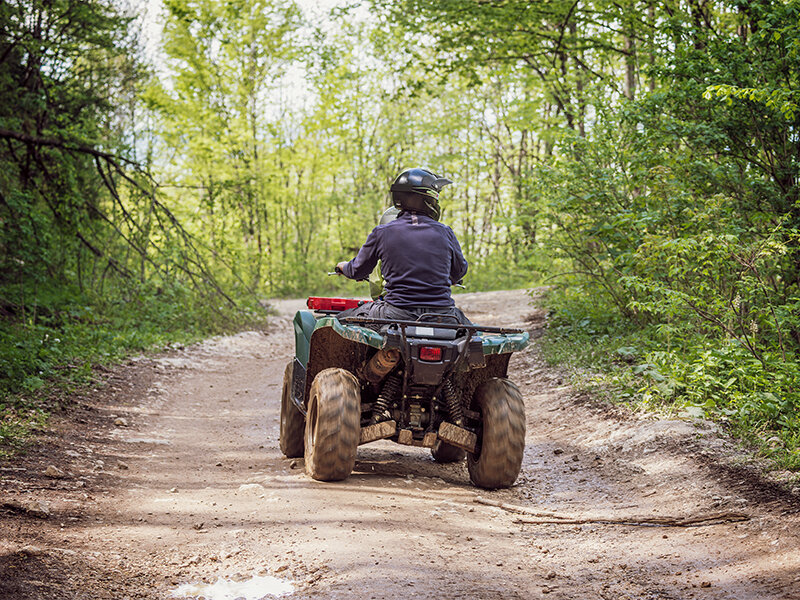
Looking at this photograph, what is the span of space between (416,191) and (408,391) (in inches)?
57.2

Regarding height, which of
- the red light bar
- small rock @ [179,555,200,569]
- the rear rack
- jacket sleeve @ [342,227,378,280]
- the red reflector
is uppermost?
jacket sleeve @ [342,227,378,280]

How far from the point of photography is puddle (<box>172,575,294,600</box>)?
133 inches

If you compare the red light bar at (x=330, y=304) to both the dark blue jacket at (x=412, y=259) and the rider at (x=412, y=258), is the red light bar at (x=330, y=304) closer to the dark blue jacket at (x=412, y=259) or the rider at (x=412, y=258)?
the rider at (x=412, y=258)

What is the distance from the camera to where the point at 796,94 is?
6.00m

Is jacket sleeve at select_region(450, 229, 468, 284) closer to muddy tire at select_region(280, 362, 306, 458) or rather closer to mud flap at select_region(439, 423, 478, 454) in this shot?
mud flap at select_region(439, 423, 478, 454)

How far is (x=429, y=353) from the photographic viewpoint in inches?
195

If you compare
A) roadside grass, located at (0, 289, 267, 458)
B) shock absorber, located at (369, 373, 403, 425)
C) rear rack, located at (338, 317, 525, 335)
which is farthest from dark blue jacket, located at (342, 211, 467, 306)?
roadside grass, located at (0, 289, 267, 458)

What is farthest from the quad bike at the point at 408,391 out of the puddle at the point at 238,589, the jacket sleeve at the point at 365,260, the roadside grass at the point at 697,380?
the roadside grass at the point at 697,380

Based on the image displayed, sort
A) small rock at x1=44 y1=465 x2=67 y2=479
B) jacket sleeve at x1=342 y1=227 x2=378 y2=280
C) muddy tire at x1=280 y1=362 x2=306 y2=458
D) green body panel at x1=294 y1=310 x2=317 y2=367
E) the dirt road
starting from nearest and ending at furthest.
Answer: the dirt road, small rock at x1=44 y1=465 x2=67 y2=479, jacket sleeve at x1=342 y1=227 x2=378 y2=280, green body panel at x1=294 y1=310 x2=317 y2=367, muddy tire at x1=280 y1=362 x2=306 y2=458

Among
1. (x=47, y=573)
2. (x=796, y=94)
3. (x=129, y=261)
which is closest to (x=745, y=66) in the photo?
(x=796, y=94)

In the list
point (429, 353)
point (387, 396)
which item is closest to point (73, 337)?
point (387, 396)

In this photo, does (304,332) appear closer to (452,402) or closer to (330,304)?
(330,304)

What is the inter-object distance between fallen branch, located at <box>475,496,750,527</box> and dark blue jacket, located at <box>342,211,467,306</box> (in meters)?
1.47

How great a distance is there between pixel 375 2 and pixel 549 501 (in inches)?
445
